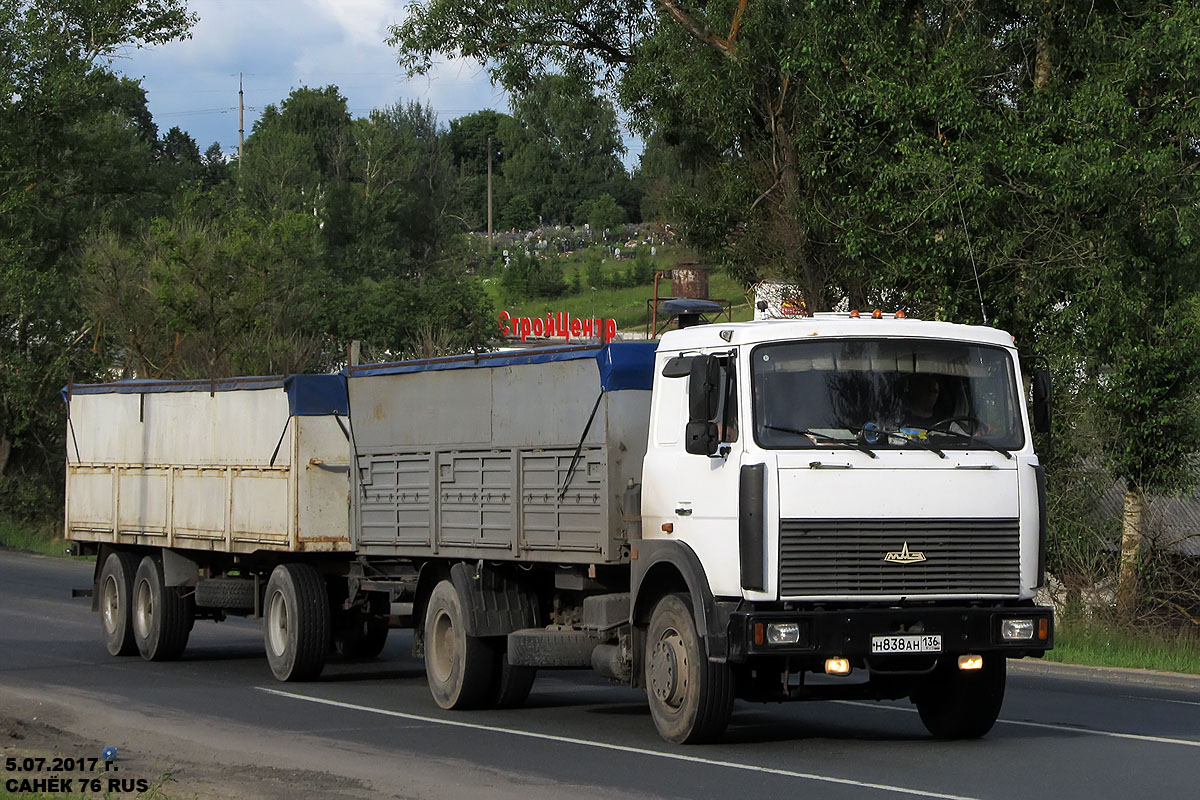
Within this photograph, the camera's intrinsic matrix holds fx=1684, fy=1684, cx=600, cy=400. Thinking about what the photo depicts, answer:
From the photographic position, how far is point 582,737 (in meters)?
11.9

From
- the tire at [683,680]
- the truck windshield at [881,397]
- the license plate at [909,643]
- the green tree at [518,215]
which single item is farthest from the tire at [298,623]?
the green tree at [518,215]

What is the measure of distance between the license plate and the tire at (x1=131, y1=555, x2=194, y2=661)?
9.70 meters

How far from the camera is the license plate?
10.4 metres

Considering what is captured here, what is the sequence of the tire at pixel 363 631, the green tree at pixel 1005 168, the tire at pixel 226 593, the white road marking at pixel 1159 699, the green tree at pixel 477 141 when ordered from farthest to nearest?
1. the green tree at pixel 477 141
2. the green tree at pixel 1005 168
3. the tire at pixel 226 593
4. the tire at pixel 363 631
5. the white road marking at pixel 1159 699

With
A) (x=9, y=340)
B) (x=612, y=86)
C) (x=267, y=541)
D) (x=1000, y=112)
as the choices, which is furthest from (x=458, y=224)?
(x=267, y=541)

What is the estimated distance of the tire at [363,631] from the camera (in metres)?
15.9

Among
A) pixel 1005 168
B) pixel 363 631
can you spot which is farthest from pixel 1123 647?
pixel 363 631

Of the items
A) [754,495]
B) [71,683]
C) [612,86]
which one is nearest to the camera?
[754,495]

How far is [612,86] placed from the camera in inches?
1198

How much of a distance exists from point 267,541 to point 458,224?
82.4 meters

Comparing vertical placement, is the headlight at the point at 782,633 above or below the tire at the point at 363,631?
above

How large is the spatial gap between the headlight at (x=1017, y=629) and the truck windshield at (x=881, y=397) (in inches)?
44.3

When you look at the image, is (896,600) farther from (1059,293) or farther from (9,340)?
(9,340)

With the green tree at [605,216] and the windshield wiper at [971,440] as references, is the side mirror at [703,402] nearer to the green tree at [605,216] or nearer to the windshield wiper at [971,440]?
the windshield wiper at [971,440]
